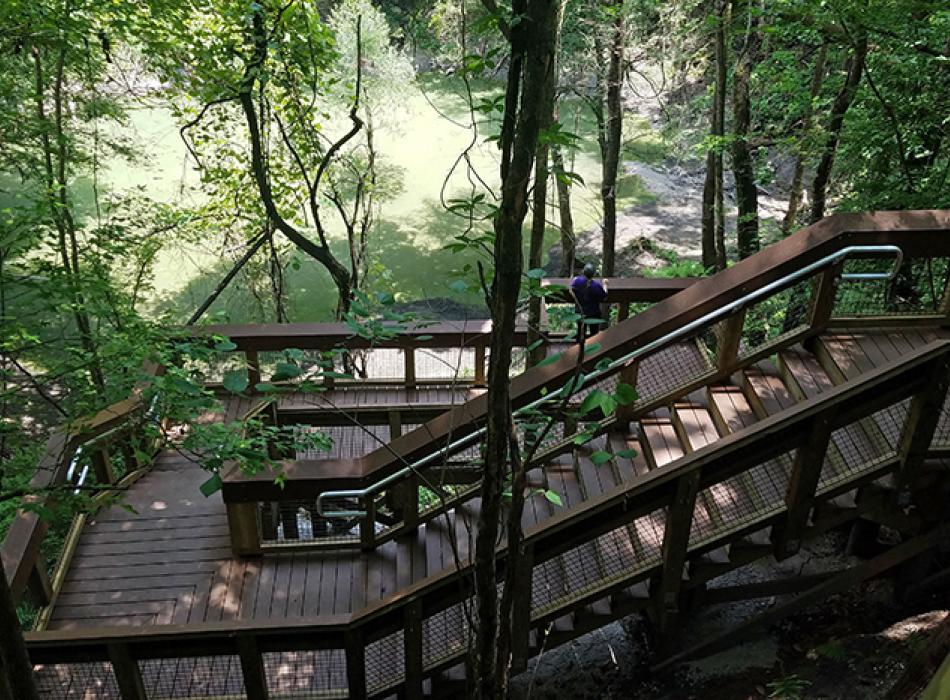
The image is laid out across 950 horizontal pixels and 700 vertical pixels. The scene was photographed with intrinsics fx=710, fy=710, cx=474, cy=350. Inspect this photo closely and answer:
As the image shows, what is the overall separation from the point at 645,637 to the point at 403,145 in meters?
21.5

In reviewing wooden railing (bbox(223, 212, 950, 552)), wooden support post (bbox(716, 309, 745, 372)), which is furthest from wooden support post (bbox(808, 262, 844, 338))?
wooden support post (bbox(716, 309, 745, 372))

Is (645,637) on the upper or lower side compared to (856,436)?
lower

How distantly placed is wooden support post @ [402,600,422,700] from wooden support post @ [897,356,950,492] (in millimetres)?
3003

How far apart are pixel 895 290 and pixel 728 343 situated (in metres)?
1.99

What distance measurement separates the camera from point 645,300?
6.46 meters

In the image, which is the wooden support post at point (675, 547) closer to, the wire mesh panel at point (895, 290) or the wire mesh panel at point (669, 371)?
the wire mesh panel at point (669, 371)

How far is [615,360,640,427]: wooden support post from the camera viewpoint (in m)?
4.77

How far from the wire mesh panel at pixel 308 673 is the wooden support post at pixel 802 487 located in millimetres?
2857

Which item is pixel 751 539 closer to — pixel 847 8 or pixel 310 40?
pixel 847 8

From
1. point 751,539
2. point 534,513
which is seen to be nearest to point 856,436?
point 751,539

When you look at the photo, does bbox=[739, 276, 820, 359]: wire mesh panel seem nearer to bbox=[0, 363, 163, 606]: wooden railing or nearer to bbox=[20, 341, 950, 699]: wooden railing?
bbox=[20, 341, 950, 699]: wooden railing

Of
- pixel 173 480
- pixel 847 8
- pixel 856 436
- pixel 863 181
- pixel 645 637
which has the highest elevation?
pixel 847 8

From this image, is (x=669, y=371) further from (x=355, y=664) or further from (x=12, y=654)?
(x=12, y=654)

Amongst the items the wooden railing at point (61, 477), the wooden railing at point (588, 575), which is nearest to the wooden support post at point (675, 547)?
the wooden railing at point (588, 575)
